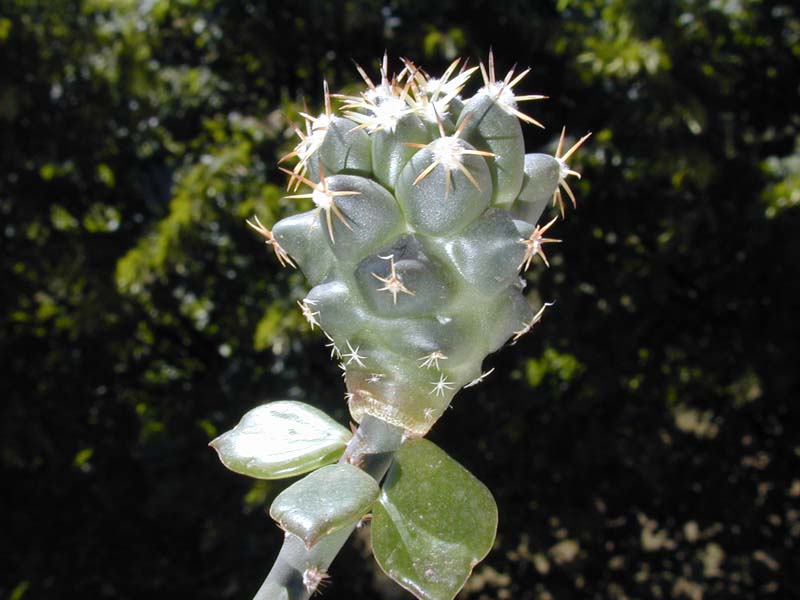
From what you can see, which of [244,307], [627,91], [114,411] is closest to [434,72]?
[627,91]

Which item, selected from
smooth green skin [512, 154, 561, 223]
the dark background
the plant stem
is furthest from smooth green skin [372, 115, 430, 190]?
the dark background

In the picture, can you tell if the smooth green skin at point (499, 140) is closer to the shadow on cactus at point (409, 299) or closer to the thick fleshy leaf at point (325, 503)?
the shadow on cactus at point (409, 299)

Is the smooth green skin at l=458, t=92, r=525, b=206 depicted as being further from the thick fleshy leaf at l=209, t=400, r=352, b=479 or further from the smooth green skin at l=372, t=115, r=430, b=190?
the thick fleshy leaf at l=209, t=400, r=352, b=479

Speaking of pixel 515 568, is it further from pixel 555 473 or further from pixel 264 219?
pixel 264 219

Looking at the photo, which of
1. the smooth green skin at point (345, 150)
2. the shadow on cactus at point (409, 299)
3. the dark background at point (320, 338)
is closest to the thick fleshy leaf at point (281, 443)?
the shadow on cactus at point (409, 299)

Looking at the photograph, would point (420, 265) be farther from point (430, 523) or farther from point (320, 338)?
point (320, 338)

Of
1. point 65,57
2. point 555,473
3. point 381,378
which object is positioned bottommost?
point 555,473
